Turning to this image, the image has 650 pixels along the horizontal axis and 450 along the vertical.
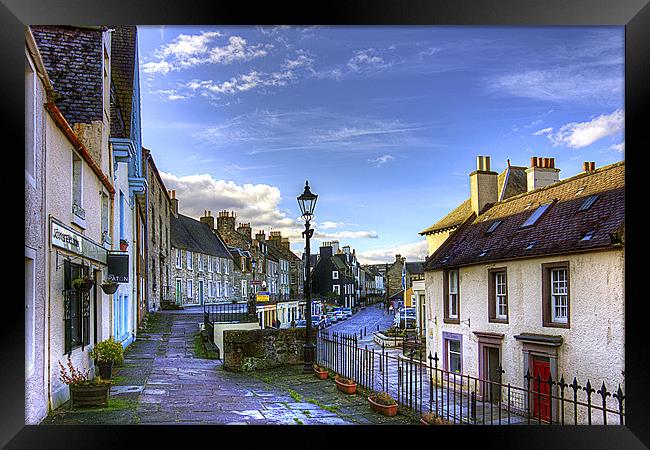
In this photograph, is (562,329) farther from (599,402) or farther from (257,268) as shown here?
(257,268)

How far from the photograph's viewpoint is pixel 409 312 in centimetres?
1404

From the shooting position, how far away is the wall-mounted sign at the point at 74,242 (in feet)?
16.8

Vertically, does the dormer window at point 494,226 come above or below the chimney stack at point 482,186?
below

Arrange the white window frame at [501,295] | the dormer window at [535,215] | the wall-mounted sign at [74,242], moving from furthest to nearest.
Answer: the dormer window at [535,215], the white window frame at [501,295], the wall-mounted sign at [74,242]

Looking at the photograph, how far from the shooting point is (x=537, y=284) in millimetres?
7871

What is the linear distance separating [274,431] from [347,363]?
2594mm

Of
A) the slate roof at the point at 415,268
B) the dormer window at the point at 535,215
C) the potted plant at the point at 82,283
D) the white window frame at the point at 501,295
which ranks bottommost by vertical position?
the white window frame at the point at 501,295

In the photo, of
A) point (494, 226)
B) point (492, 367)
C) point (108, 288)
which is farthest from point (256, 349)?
point (494, 226)

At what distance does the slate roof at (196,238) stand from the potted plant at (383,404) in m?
5.45

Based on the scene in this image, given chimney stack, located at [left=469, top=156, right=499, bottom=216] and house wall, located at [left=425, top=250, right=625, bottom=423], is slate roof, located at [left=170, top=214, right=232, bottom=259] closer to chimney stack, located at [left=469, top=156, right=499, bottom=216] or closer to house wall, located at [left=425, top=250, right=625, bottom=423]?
house wall, located at [left=425, top=250, right=625, bottom=423]

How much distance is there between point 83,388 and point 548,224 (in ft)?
21.2

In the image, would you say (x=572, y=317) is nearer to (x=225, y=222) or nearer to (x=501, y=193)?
(x=501, y=193)

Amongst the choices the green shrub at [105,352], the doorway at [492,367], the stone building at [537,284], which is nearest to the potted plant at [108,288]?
the green shrub at [105,352]

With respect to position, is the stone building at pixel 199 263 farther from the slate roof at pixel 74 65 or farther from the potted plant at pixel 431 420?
the potted plant at pixel 431 420
